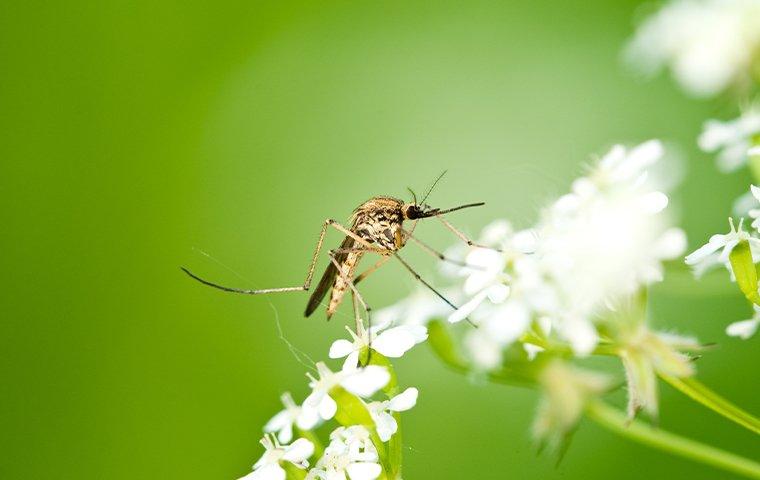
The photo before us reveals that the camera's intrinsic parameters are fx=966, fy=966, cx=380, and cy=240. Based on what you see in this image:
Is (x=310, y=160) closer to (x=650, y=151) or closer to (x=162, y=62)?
(x=162, y=62)

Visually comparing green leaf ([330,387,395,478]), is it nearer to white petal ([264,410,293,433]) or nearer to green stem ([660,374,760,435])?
white petal ([264,410,293,433])

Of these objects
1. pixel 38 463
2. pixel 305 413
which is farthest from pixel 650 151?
pixel 38 463

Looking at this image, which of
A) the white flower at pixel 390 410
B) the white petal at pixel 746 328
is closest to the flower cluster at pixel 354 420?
the white flower at pixel 390 410

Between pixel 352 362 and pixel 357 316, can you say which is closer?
pixel 352 362

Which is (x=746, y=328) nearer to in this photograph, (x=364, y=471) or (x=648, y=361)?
(x=648, y=361)

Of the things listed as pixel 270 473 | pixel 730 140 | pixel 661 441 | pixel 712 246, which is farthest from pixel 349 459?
pixel 730 140

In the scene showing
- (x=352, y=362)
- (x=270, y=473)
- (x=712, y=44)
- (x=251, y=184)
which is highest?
(x=251, y=184)
